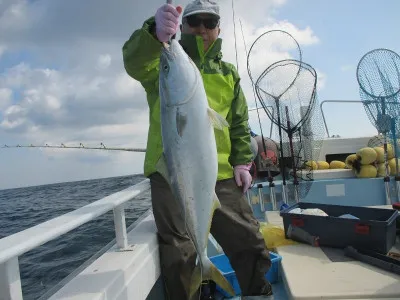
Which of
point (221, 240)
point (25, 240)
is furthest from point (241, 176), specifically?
point (25, 240)

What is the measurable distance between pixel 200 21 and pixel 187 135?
49.6 inches

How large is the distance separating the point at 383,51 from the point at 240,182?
5.35 metres

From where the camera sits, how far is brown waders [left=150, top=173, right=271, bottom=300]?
9.20 feet

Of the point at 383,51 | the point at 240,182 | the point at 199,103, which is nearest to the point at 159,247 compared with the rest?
the point at 240,182

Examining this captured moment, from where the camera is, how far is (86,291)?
2020 millimetres

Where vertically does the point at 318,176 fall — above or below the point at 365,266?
above

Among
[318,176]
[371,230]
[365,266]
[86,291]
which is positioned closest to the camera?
[86,291]

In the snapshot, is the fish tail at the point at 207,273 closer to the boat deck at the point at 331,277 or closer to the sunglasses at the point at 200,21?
the boat deck at the point at 331,277

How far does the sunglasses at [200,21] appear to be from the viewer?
2908 millimetres

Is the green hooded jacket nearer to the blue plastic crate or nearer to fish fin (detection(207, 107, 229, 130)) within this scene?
fish fin (detection(207, 107, 229, 130))

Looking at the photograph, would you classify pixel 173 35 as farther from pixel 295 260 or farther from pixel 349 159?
pixel 349 159

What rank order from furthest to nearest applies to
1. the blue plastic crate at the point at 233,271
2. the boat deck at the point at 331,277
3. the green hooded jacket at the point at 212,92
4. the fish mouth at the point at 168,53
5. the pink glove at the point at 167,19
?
→ the blue plastic crate at the point at 233,271, the boat deck at the point at 331,277, the green hooded jacket at the point at 212,92, the fish mouth at the point at 168,53, the pink glove at the point at 167,19

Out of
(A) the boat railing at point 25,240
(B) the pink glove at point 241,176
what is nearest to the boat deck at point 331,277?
(B) the pink glove at point 241,176

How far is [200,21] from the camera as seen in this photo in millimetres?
2922
